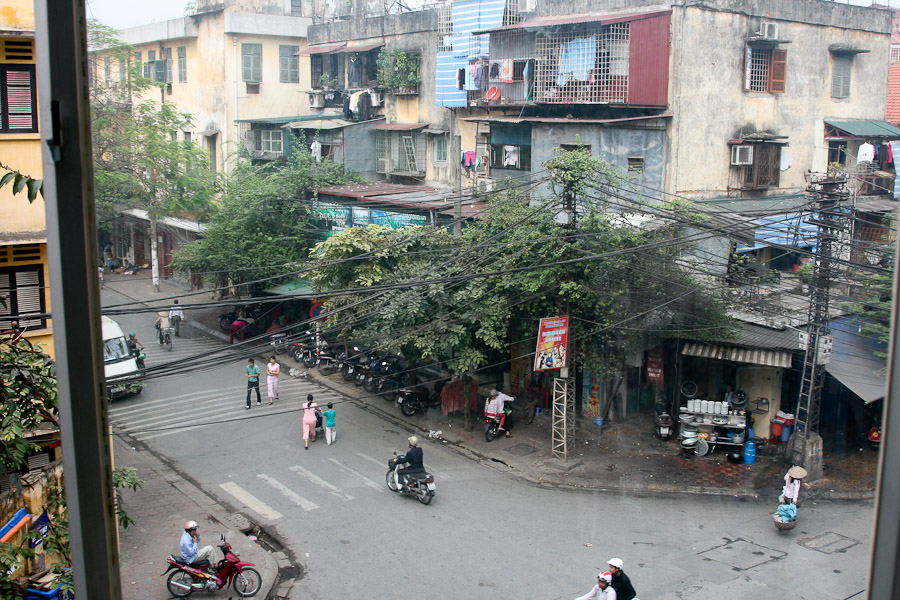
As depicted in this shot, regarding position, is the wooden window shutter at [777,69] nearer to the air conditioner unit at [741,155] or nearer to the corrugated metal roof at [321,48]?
the air conditioner unit at [741,155]

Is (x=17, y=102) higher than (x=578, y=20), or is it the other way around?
(x=578, y=20)

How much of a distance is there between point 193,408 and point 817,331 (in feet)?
25.7

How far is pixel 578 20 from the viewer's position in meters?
10.6

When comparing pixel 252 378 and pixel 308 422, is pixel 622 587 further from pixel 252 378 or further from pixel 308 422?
pixel 252 378

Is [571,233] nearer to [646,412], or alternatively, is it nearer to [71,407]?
[646,412]

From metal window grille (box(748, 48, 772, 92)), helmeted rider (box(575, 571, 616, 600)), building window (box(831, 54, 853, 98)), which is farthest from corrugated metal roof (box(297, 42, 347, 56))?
helmeted rider (box(575, 571, 616, 600))

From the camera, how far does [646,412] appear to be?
10.1m

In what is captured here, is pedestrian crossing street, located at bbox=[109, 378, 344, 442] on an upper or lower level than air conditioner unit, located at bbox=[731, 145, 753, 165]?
lower

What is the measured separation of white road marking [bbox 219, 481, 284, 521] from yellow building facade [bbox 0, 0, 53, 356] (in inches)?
124

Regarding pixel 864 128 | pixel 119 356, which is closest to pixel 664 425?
pixel 864 128

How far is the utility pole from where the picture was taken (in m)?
7.01

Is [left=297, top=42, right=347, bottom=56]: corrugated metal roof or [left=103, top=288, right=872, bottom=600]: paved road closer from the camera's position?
[left=103, top=288, right=872, bottom=600]: paved road

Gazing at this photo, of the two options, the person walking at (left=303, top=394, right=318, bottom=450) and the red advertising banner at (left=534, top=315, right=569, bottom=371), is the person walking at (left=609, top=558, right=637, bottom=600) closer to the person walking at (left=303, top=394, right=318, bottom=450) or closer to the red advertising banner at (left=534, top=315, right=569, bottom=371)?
the red advertising banner at (left=534, top=315, right=569, bottom=371)

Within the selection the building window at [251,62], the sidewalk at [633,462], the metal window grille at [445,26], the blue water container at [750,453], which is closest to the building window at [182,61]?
the building window at [251,62]
